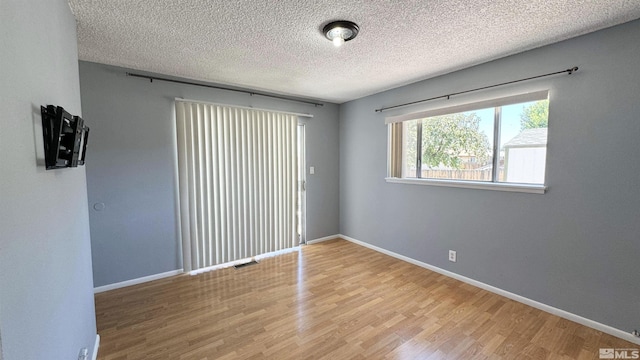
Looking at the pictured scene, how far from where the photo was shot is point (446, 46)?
2307 millimetres

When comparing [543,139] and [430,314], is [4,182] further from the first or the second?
[543,139]

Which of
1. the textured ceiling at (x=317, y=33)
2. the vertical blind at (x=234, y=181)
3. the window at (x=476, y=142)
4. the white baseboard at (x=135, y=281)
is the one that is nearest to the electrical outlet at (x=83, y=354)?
the white baseboard at (x=135, y=281)

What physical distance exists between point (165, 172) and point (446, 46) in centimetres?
326

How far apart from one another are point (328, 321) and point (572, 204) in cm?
233

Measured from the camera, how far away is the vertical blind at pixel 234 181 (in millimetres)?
3172

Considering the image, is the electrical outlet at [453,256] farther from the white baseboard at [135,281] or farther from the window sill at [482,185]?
the white baseboard at [135,281]

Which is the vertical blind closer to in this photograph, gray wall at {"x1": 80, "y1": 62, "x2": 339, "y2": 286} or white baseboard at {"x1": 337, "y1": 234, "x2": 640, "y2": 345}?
gray wall at {"x1": 80, "y1": 62, "x2": 339, "y2": 286}

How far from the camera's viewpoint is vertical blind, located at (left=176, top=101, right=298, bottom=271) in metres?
3.17

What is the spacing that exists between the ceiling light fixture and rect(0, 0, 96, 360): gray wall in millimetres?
1573

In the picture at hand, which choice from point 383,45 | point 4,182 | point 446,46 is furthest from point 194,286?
point 446,46

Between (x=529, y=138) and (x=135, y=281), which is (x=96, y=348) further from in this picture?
(x=529, y=138)

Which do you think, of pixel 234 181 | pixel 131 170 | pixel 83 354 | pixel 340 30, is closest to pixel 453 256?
pixel 340 30

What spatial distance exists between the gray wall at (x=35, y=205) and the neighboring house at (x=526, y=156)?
134 inches

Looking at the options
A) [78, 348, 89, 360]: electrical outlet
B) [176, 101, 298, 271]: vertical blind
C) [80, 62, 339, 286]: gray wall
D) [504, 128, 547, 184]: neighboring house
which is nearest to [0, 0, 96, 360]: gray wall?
[78, 348, 89, 360]: electrical outlet
